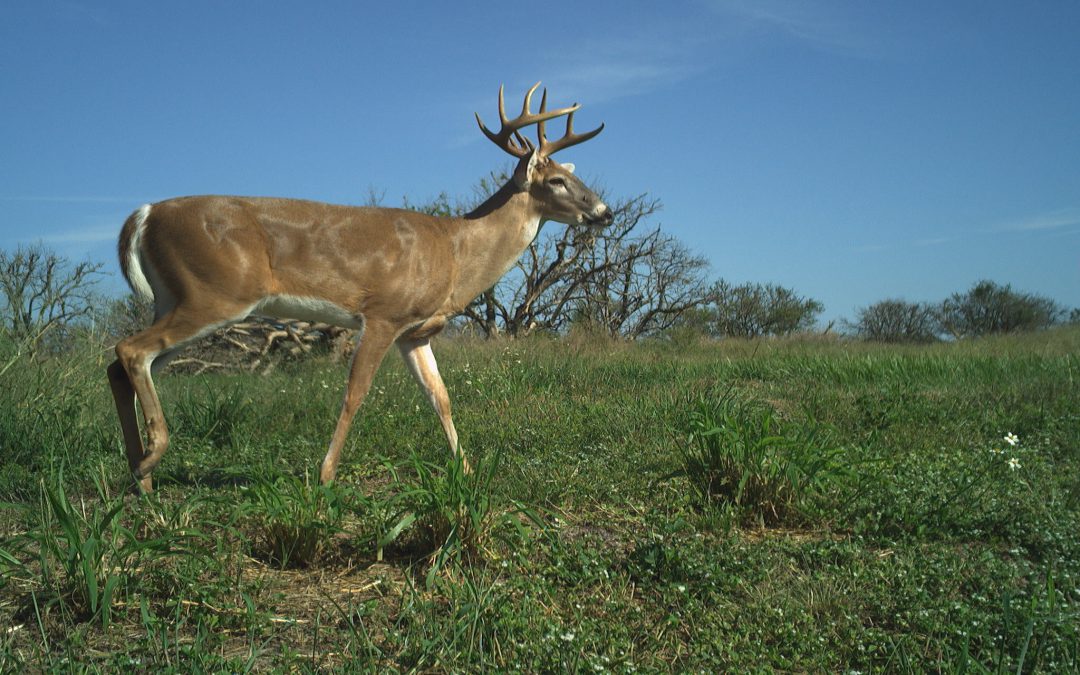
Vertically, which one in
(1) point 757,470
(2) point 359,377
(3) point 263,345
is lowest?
(1) point 757,470

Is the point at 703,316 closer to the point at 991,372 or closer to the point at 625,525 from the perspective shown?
the point at 991,372

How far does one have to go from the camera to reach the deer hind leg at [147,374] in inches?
207

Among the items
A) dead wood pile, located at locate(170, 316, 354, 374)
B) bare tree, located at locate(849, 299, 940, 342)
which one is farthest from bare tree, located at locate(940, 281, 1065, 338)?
dead wood pile, located at locate(170, 316, 354, 374)

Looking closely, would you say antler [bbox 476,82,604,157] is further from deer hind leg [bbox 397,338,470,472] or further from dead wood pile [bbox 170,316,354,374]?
dead wood pile [bbox 170,316,354,374]

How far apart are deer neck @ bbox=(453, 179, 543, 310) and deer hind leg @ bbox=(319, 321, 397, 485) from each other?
85 centimetres

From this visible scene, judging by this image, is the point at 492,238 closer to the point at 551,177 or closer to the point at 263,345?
the point at 551,177

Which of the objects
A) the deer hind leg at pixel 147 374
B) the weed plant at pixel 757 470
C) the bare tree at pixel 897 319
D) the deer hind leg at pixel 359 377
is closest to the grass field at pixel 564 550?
the weed plant at pixel 757 470

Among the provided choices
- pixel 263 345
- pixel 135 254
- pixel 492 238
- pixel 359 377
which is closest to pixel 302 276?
pixel 359 377

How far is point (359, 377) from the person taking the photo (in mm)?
5734

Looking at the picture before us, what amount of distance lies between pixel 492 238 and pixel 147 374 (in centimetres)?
276

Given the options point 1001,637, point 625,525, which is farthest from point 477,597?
point 1001,637

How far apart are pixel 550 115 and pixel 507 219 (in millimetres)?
1098

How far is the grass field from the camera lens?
3371mm

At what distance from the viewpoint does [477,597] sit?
3.53 metres
